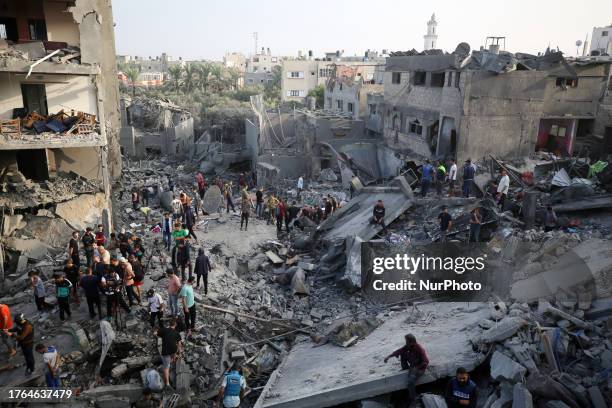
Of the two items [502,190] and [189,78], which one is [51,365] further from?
[189,78]

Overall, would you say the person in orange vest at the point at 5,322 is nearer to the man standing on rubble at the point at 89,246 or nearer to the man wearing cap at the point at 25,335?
the man wearing cap at the point at 25,335

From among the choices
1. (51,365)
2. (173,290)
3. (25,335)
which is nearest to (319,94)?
(173,290)

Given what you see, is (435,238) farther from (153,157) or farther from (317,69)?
(317,69)

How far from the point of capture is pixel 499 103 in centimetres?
2002

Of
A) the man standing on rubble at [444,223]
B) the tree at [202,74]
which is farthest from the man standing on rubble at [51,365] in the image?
the tree at [202,74]

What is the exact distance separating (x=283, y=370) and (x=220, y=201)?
10.9 meters

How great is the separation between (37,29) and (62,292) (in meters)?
10.6

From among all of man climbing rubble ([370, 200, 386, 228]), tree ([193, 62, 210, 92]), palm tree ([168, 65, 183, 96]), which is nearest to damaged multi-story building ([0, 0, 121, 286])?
man climbing rubble ([370, 200, 386, 228])

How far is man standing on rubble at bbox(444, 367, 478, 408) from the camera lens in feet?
20.7

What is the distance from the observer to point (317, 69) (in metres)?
56.1

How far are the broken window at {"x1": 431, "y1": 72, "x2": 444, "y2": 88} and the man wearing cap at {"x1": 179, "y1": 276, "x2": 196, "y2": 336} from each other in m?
18.4

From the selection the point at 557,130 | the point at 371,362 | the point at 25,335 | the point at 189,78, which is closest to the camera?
the point at 25,335

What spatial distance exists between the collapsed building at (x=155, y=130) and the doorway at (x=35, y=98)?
1728 cm

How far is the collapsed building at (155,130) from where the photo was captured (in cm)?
3433
